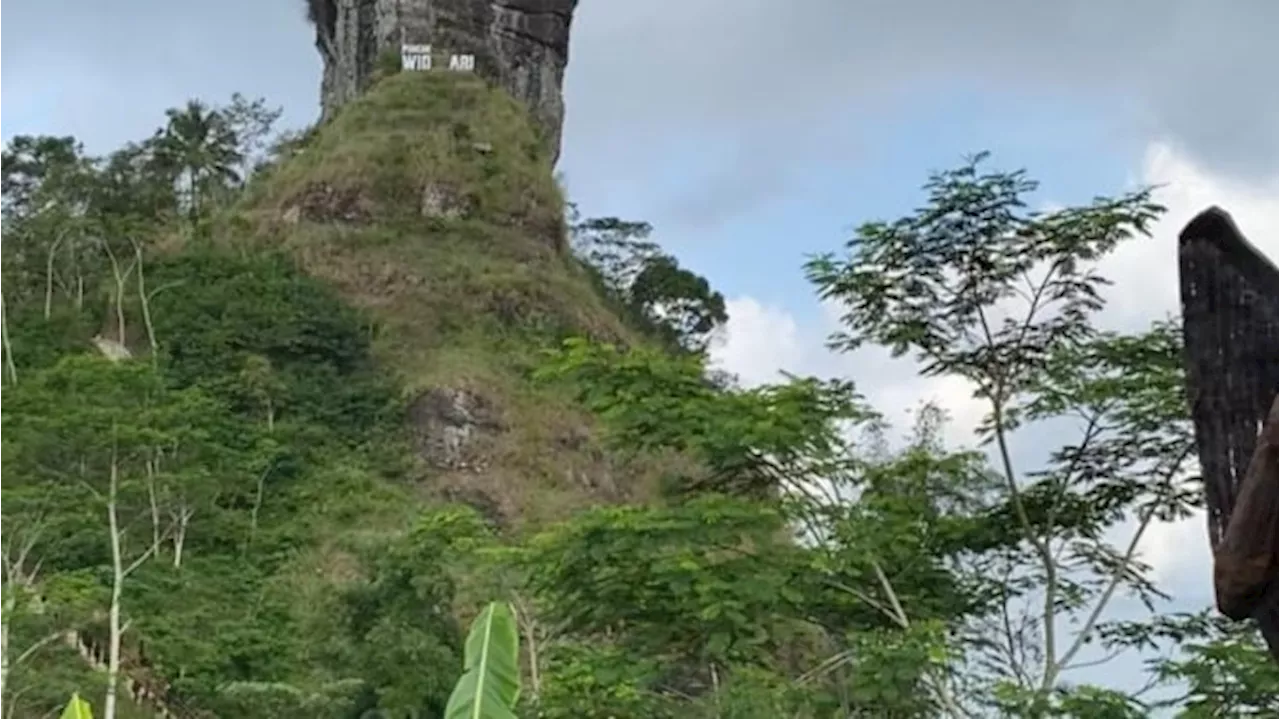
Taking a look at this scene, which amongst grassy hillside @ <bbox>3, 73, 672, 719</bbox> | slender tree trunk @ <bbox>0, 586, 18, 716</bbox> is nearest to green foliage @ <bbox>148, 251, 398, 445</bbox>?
grassy hillside @ <bbox>3, 73, 672, 719</bbox>

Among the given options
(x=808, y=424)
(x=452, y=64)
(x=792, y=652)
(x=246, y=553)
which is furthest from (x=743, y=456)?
(x=452, y=64)

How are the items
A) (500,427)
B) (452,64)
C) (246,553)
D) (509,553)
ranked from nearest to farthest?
(509,553) → (246,553) → (500,427) → (452,64)

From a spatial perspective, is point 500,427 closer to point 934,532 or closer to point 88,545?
point 88,545

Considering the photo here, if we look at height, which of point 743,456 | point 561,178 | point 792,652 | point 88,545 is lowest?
point 792,652

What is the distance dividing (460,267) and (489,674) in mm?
26810

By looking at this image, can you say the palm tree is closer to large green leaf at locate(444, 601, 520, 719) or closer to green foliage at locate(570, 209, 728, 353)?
green foliage at locate(570, 209, 728, 353)

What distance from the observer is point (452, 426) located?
26781 millimetres

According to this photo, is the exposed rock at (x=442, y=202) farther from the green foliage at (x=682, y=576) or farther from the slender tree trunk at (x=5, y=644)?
the green foliage at (x=682, y=576)

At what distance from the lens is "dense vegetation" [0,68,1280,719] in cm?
839

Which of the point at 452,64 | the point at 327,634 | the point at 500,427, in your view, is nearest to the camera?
the point at 327,634

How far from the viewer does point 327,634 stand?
1662 centimetres

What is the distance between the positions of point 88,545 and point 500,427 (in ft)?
32.9

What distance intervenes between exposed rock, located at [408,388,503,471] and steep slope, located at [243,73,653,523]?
2 cm

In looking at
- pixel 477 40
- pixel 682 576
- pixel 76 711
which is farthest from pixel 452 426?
pixel 76 711
